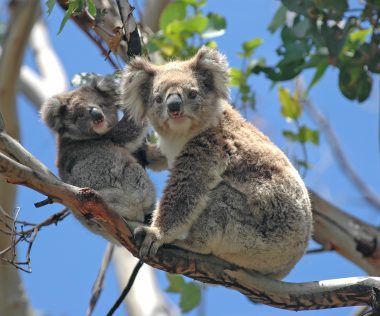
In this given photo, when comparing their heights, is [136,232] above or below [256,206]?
below

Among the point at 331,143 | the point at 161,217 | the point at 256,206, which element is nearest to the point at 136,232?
the point at 161,217

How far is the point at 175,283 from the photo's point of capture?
17.8 ft

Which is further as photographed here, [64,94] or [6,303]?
[6,303]

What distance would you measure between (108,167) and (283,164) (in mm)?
1123

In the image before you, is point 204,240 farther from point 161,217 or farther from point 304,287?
point 304,287

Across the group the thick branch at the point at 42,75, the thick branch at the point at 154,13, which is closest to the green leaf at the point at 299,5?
the thick branch at the point at 154,13

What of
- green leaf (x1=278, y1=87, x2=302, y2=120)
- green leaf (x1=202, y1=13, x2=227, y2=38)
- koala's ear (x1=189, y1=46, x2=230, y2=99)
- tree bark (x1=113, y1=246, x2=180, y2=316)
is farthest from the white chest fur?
tree bark (x1=113, y1=246, x2=180, y2=316)

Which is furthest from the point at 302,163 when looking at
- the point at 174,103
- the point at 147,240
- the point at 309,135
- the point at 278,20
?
the point at 147,240

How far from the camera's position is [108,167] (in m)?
4.77

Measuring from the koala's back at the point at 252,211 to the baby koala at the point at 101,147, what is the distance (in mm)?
481

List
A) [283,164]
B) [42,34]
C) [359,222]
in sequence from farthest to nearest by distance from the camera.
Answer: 1. [42,34]
2. [359,222]
3. [283,164]

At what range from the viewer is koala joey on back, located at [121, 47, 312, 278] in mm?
4176

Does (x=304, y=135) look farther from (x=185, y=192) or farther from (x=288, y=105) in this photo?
(x=185, y=192)

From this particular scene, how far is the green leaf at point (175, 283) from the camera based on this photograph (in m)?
5.38
